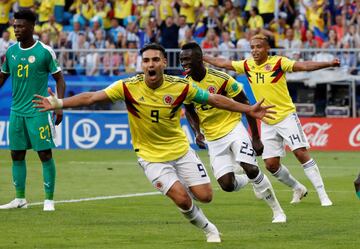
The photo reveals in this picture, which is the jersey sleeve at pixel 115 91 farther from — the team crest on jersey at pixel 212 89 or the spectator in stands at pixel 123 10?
the spectator in stands at pixel 123 10

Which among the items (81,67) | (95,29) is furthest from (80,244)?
(95,29)

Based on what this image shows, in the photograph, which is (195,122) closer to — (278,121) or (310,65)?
(310,65)

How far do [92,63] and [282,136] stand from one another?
14.3 meters

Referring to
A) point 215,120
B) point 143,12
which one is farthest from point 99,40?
point 215,120

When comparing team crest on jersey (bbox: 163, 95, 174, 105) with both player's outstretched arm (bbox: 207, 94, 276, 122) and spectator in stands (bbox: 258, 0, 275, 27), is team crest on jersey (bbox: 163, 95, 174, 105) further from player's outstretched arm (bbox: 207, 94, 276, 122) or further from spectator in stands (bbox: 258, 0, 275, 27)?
spectator in stands (bbox: 258, 0, 275, 27)

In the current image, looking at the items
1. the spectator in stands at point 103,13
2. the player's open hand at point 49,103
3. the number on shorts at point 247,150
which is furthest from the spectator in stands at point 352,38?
the player's open hand at point 49,103

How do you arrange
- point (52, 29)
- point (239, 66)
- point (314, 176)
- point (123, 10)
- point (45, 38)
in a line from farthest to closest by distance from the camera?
1. point (123, 10)
2. point (52, 29)
3. point (45, 38)
4. point (239, 66)
5. point (314, 176)

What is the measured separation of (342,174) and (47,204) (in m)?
8.48

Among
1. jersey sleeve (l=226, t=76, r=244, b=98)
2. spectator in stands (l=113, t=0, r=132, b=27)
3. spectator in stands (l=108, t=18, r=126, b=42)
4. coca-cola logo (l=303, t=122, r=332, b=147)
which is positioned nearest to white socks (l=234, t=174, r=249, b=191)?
jersey sleeve (l=226, t=76, r=244, b=98)

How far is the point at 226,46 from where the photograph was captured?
3012 cm

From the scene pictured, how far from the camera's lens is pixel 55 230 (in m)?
12.9

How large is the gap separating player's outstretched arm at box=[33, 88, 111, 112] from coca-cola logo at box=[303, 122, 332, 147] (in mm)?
16990

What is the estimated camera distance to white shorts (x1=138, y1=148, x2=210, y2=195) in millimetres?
11914

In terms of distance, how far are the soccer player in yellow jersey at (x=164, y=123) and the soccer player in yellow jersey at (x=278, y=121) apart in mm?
4487
